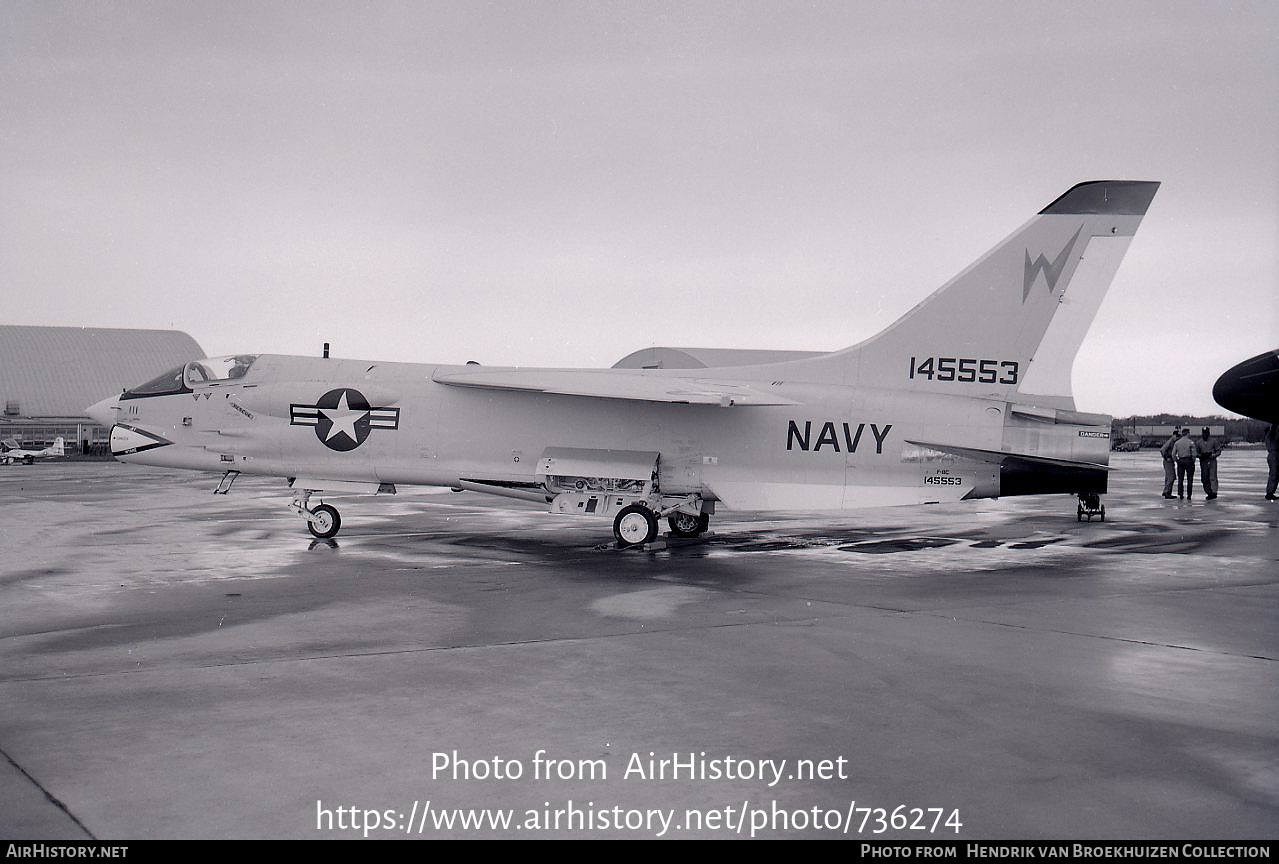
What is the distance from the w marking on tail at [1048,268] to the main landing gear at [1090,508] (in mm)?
6292

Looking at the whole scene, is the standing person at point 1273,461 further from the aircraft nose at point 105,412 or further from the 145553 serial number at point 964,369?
the aircraft nose at point 105,412

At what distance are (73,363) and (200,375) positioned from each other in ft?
238

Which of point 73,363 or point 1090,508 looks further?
point 73,363

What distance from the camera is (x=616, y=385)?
46.6ft

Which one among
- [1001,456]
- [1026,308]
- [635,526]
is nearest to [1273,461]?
[1026,308]

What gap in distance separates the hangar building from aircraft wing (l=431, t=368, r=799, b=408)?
66.6 metres

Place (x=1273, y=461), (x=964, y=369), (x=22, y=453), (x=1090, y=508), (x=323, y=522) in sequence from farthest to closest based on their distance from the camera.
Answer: (x=22, y=453)
(x=1273, y=461)
(x=1090, y=508)
(x=323, y=522)
(x=964, y=369)

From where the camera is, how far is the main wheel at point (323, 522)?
1539 centimetres

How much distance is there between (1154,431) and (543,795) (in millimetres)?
115521

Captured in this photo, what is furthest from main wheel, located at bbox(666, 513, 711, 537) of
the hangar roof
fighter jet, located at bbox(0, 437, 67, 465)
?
the hangar roof

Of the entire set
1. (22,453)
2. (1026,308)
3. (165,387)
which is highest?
(1026,308)

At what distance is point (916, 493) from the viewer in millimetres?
14188

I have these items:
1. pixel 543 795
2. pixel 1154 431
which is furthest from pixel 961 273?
pixel 1154 431

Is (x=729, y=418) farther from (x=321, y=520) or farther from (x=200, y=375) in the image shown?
(x=200, y=375)
